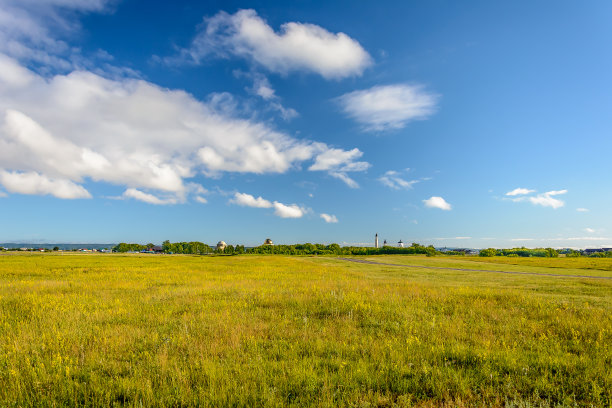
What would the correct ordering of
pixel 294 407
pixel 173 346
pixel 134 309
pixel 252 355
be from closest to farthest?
pixel 294 407
pixel 252 355
pixel 173 346
pixel 134 309

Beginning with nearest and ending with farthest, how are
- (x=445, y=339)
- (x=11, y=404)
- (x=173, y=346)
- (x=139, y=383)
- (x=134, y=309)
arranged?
(x=11, y=404)
(x=139, y=383)
(x=173, y=346)
(x=445, y=339)
(x=134, y=309)

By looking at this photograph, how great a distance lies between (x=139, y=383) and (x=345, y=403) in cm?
377

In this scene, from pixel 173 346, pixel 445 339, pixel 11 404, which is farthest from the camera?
pixel 445 339

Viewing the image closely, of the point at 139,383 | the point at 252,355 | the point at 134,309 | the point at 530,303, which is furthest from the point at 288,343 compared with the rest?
the point at 530,303

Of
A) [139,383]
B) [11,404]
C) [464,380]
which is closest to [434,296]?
[464,380]

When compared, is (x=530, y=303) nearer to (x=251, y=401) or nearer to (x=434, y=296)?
(x=434, y=296)

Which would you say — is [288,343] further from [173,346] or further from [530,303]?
[530,303]

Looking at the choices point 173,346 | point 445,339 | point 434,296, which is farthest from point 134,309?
point 434,296

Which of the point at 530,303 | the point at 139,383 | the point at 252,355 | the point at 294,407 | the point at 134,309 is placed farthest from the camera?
the point at 530,303

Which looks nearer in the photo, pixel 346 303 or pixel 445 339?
pixel 445 339

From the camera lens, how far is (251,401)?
4.51 m

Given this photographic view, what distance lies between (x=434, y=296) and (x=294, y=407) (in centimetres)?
1143

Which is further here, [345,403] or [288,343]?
[288,343]

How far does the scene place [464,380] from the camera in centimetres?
509
